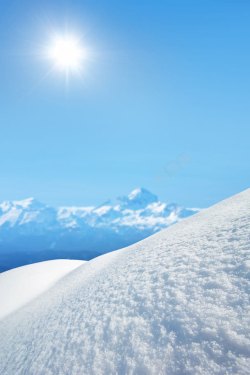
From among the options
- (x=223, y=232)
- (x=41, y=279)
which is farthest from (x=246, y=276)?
(x=41, y=279)

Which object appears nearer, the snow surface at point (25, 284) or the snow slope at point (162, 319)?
the snow slope at point (162, 319)

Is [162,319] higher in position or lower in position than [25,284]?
lower

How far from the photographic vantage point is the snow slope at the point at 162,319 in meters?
3.15

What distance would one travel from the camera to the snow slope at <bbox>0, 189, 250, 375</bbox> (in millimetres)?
3146

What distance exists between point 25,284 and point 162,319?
42.7 feet

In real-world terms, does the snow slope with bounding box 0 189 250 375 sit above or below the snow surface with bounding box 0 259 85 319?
below

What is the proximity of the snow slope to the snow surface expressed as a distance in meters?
5.52

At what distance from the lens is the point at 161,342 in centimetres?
352

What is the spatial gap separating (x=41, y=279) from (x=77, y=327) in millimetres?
10938

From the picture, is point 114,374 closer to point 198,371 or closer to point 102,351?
point 102,351

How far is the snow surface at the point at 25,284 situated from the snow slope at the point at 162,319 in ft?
18.1

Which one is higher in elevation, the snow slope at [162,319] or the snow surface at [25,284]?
the snow surface at [25,284]

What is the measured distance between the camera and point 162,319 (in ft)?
12.7

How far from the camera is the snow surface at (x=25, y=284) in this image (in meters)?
12.1
